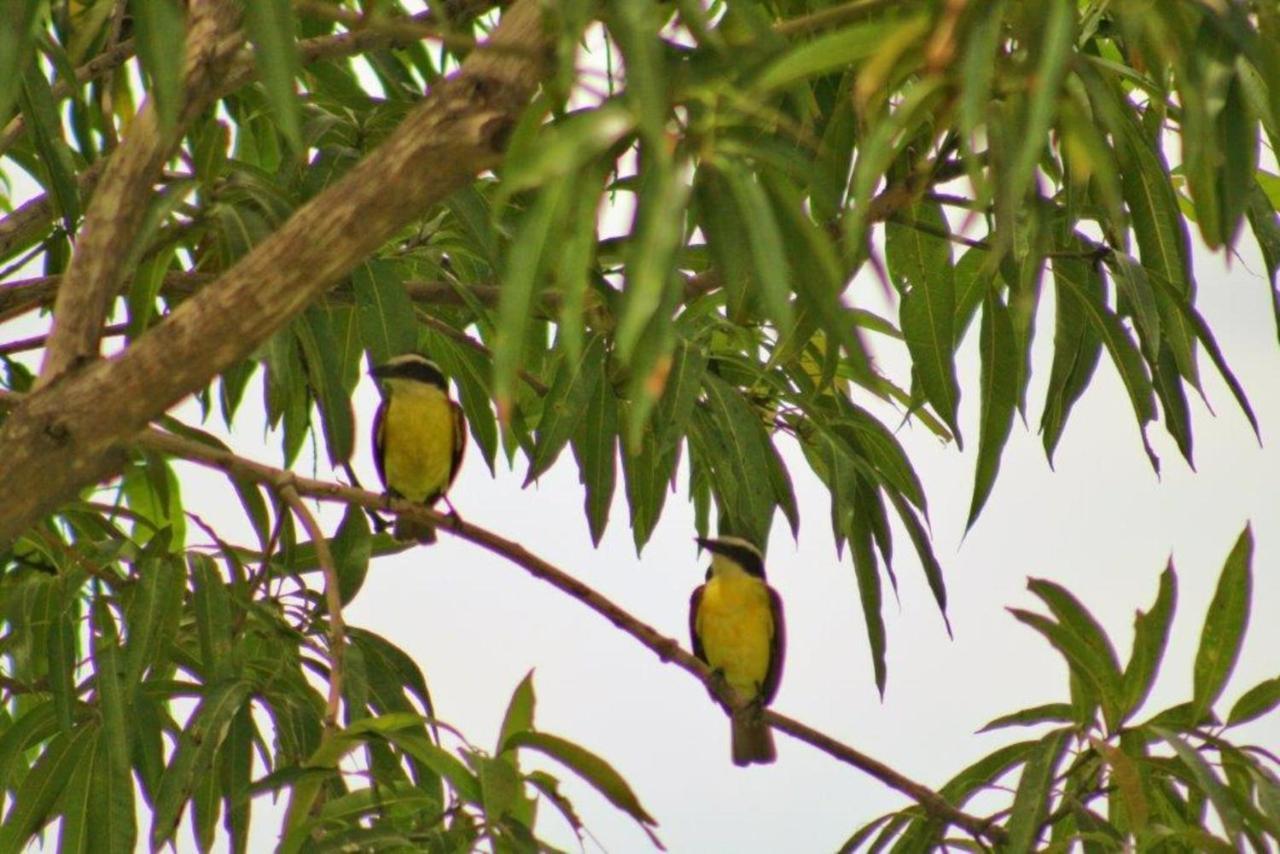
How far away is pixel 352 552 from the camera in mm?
2977

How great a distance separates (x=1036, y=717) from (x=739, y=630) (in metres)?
1.77

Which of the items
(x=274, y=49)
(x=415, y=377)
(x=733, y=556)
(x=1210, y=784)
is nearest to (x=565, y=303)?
(x=274, y=49)

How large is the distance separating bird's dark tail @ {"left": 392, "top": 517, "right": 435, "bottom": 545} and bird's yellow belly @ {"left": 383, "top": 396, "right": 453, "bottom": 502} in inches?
3.2

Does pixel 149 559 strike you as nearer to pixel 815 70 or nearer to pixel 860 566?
pixel 860 566

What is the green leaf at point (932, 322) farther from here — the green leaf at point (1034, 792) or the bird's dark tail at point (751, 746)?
the bird's dark tail at point (751, 746)

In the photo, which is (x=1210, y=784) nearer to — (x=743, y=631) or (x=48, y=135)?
(x=48, y=135)

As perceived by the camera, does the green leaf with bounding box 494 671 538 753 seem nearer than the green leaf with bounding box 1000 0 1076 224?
No

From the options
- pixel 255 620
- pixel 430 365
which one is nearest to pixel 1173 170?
pixel 430 365

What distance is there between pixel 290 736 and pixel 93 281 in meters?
1.06

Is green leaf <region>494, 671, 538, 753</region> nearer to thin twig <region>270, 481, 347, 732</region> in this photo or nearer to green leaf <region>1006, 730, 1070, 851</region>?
thin twig <region>270, 481, 347, 732</region>

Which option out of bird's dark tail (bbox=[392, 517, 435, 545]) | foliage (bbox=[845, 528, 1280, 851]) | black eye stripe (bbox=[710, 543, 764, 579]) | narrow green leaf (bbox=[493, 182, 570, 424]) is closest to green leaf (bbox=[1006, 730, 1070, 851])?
foliage (bbox=[845, 528, 1280, 851])

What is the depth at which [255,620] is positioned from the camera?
2879 mm

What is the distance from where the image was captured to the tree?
57.7 inches

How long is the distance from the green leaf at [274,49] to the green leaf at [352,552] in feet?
4.77
